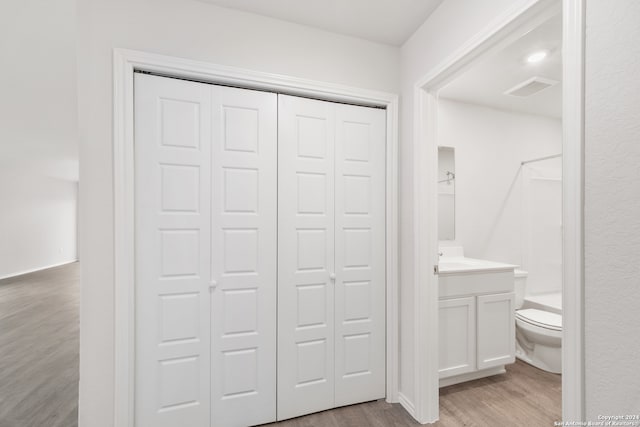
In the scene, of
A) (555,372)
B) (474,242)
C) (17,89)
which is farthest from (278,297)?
(17,89)

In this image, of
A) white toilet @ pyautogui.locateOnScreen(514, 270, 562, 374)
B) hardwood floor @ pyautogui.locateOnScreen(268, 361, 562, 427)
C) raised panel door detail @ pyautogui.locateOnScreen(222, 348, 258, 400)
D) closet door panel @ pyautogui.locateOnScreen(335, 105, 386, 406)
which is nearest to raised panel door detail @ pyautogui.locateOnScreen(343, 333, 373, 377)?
closet door panel @ pyautogui.locateOnScreen(335, 105, 386, 406)

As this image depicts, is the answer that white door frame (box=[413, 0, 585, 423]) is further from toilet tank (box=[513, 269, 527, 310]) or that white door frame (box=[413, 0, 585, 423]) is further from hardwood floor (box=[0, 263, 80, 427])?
hardwood floor (box=[0, 263, 80, 427])

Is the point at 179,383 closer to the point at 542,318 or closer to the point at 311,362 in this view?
the point at 311,362

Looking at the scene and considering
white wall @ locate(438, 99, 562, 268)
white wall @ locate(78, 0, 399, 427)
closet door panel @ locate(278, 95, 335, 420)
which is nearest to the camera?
white wall @ locate(78, 0, 399, 427)

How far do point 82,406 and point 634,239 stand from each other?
8.02 feet

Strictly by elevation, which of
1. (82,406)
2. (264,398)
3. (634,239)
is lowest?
(264,398)

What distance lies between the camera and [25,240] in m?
7.61

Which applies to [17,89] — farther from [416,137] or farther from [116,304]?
[416,137]

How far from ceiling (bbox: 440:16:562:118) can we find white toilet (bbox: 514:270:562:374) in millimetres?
1717

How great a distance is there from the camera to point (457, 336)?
221cm

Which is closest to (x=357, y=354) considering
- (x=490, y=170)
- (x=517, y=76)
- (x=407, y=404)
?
(x=407, y=404)

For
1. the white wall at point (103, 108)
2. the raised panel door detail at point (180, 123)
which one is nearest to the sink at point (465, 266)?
the raised panel door detail at point (180, 123)

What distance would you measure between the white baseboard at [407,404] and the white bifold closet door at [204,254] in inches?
34.6

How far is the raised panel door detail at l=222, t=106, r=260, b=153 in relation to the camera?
5.89 ft
